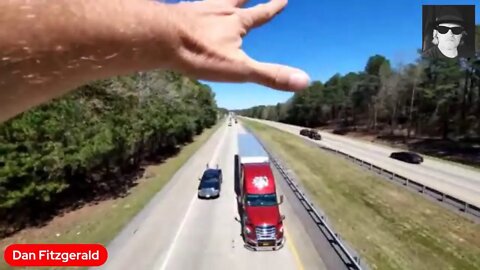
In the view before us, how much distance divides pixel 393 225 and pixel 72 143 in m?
16.2

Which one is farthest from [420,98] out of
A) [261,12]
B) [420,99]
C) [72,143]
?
[261,12]

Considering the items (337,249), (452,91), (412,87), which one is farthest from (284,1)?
(412,87)

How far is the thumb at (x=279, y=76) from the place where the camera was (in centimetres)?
187

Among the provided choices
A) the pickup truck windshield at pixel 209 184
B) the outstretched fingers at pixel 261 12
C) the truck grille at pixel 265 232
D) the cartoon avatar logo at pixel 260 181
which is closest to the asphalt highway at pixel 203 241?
the truck grille at pixel 265 232

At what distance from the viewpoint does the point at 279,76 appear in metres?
1.89

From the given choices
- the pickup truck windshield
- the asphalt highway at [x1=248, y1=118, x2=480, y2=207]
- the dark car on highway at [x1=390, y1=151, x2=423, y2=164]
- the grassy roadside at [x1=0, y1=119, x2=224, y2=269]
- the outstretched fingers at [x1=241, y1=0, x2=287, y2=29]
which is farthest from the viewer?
the dark car on highway at [x1=390, y1=151, x2=423, y2=164]

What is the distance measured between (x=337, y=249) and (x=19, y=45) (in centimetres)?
1351

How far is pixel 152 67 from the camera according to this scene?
1720 millimetres

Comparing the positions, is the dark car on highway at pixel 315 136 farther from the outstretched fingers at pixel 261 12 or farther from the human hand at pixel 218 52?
the human hand at pixel 218 52

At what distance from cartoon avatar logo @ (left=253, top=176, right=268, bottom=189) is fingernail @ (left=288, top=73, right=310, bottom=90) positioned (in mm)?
15017

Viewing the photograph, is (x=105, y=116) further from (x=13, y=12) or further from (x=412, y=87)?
(x=412, y=87)

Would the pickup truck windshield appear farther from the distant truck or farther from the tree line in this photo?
the tree line

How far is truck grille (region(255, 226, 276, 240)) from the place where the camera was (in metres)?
14.2

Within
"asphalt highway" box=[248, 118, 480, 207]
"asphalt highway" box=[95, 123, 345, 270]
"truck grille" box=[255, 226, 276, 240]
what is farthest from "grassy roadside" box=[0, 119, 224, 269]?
"asphalt highway" box=[248, 118, 480, 207]
